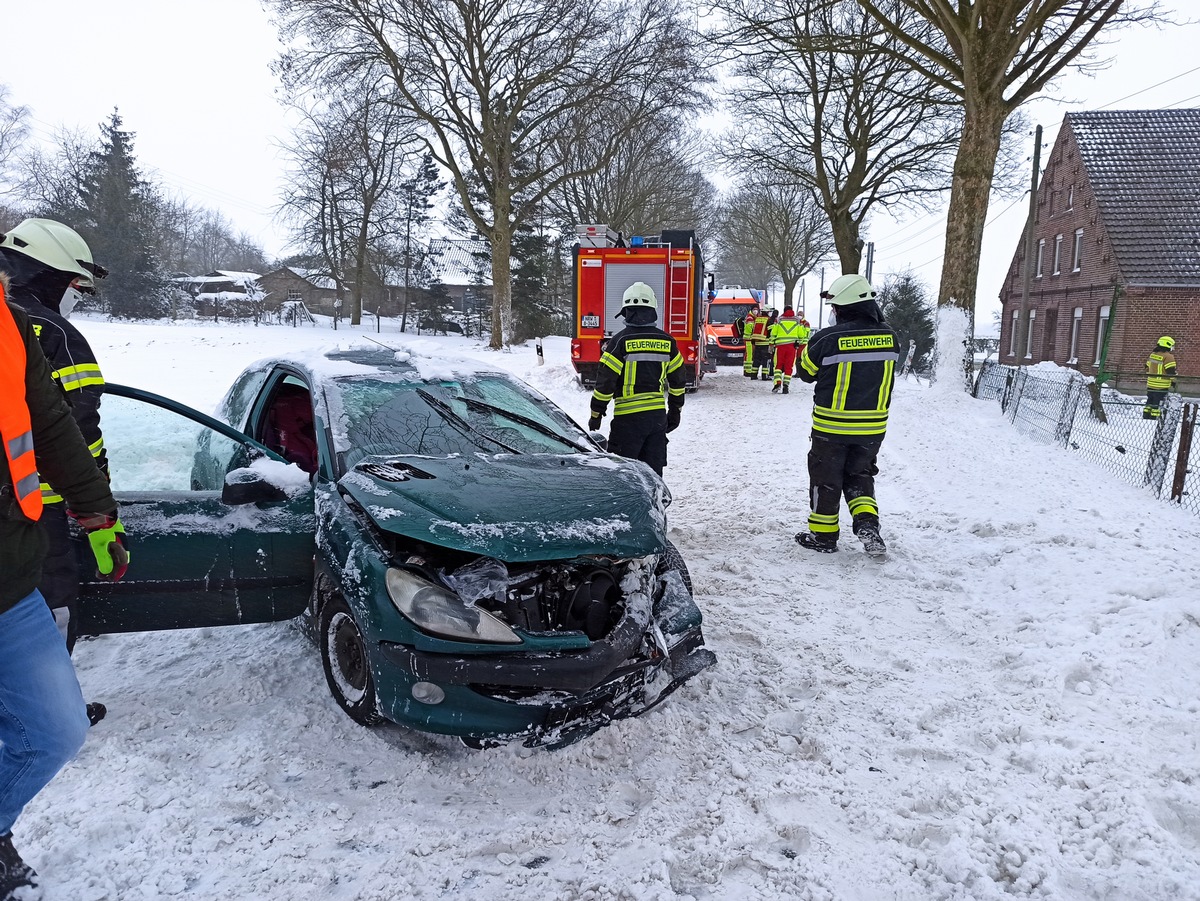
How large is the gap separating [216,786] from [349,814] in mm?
531

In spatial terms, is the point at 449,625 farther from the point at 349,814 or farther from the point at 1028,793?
the point at 1028,793

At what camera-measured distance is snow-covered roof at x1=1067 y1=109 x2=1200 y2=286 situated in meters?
23.6

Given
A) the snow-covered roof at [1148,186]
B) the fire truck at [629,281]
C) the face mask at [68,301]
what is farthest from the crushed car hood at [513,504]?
the snow-covered roof at [1148,186]

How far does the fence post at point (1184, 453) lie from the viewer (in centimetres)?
625

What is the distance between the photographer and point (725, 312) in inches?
1047

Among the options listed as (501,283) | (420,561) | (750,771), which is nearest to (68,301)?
(420,561)

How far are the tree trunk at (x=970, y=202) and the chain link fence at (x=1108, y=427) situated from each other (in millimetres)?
1501

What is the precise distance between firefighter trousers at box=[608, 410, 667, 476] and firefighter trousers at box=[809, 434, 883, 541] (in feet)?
3.86

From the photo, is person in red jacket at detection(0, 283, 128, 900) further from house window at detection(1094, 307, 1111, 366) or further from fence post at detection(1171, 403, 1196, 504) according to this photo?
house window at detection(1094, 307, 1111, 366)

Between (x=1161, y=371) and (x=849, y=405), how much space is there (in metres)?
12.1

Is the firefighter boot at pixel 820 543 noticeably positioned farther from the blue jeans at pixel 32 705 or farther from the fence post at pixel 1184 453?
the blue jeans at pixel 32 705

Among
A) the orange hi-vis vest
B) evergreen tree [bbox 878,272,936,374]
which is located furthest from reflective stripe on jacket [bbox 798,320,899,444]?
evergreen tree [bbox 878,272,936,374]

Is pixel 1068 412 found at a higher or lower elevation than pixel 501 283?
lower

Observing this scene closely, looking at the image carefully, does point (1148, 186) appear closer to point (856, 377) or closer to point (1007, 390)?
point (1007, 390)
